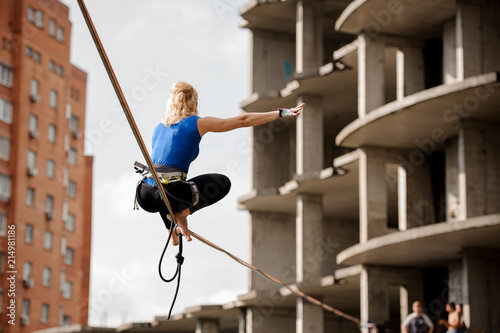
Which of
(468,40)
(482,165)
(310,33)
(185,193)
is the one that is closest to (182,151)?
(185,193)

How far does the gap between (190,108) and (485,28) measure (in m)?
23.6

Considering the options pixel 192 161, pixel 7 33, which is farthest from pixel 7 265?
pixel 192 161

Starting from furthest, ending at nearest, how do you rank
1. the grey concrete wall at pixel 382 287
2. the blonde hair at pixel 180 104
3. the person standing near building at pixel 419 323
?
the grey concrete wall at pixel 382 287 → the person standing near building at pixel 419 323 → the blonde hair at pixel 180 104

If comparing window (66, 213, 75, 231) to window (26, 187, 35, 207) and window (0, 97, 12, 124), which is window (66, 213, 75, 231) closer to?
window (26, 187, 35, 207)

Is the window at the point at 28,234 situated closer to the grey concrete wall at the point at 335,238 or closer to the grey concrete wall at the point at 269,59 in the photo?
the grey concrete wall at the point at 269,59

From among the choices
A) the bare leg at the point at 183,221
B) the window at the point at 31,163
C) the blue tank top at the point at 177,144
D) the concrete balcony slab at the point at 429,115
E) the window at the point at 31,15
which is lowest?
the bare leg at the point at 183,221

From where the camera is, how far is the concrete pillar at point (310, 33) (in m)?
44.7

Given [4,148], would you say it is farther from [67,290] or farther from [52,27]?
[67,290]

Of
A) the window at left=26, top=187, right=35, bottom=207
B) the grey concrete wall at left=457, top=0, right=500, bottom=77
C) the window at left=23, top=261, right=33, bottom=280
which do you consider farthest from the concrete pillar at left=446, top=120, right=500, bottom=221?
the window at left=26, top=187, right=35, bottom=207

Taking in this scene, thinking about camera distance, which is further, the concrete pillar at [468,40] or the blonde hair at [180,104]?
the concrete pillar at [468,40]

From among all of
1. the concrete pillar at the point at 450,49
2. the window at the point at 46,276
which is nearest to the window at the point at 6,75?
the window at the point at 46,276

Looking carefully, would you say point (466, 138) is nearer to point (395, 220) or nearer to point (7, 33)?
point (395, 220)

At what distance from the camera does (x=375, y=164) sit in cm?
3769

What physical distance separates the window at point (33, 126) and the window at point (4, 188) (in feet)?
16.7
